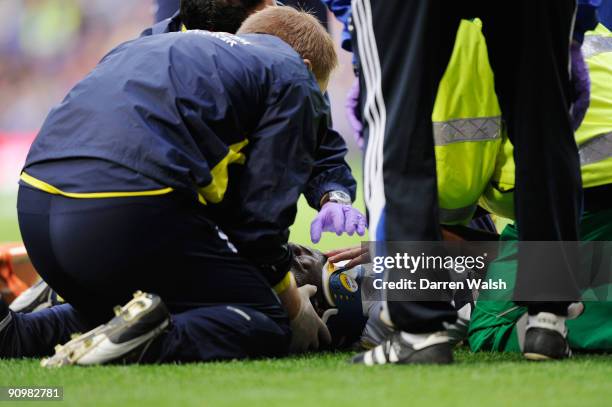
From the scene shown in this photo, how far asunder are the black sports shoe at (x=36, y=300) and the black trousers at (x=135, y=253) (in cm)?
97

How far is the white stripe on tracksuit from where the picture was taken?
2252 mm

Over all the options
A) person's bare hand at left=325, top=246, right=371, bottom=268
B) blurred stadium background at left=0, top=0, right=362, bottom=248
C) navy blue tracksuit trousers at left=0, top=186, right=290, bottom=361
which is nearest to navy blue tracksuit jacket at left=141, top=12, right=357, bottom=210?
person's bare hand at left=325, top=246, right=371, bottom=268

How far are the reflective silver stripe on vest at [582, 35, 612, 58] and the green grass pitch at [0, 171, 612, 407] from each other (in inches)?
36.6

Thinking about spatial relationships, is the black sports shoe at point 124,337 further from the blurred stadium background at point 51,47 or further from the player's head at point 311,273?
the blurred stadium background at point 51,47

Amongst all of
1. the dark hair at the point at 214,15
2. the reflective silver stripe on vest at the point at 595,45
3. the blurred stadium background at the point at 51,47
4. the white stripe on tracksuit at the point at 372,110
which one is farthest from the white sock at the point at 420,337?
the blurred stadium background at the point at 51,47

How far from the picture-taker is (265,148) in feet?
8.50

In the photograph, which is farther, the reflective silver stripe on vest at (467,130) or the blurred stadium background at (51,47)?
the blurred stadium background at (51,47)

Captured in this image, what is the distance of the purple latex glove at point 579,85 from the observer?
2.47 meters

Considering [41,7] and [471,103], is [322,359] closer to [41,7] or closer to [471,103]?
[471,103]

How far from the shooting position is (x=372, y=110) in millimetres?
2295

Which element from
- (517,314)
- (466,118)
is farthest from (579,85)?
(517,314)

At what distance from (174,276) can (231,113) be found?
41 cm

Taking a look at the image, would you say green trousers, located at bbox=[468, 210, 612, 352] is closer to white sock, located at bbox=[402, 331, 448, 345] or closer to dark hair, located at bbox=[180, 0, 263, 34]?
white sock, located at bbox=[402, 331, 448, 345]

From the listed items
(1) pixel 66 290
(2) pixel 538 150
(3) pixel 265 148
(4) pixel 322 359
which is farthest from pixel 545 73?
(1) pixel 66 290
